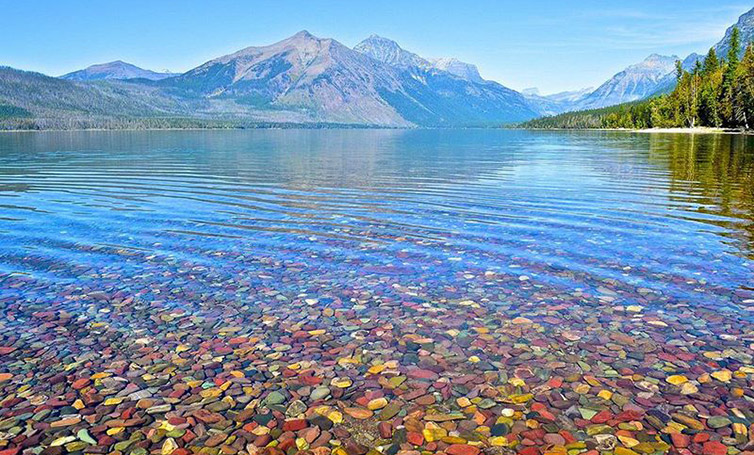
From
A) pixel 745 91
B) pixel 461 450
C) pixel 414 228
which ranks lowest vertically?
pixel 461 450

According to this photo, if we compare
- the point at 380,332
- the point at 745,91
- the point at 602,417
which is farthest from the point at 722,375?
the point at 745,91

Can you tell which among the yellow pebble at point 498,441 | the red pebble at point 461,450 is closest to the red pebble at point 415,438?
the red pebble at point 461,450

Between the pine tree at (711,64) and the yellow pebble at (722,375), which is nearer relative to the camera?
the yellow pebble at (722,375)

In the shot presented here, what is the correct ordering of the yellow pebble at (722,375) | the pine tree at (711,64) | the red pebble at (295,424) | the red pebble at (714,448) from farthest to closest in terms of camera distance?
1. the pine tree at (711,64)
2. the yellow pebble at (722,375)
3. the red pebble at (295,424)
4. the red pebble at (714,448)

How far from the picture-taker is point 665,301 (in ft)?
49.4

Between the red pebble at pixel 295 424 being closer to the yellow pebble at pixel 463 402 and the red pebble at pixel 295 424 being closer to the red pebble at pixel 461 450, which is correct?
the red pebble at pixel 461 450

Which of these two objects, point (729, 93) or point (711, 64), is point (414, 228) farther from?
point (711, 64)

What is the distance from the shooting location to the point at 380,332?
528 inches

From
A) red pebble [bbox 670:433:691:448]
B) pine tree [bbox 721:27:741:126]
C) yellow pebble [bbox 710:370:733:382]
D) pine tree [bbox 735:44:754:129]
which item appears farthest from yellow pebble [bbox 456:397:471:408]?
pine tree [bbox 721:27:741:126]

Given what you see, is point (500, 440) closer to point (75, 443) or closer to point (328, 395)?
point (328, 395)

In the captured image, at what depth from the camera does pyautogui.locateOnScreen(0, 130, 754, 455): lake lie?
9.48 metres

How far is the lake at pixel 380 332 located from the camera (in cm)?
948

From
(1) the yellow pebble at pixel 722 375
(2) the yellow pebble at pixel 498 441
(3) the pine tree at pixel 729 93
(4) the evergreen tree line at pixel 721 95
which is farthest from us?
(3) the pine tree at pixel 729 93

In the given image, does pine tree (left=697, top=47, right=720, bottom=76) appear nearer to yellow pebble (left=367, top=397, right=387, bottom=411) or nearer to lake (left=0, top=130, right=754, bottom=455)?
lake (left=0, top=130, right=754, bottom=455)
